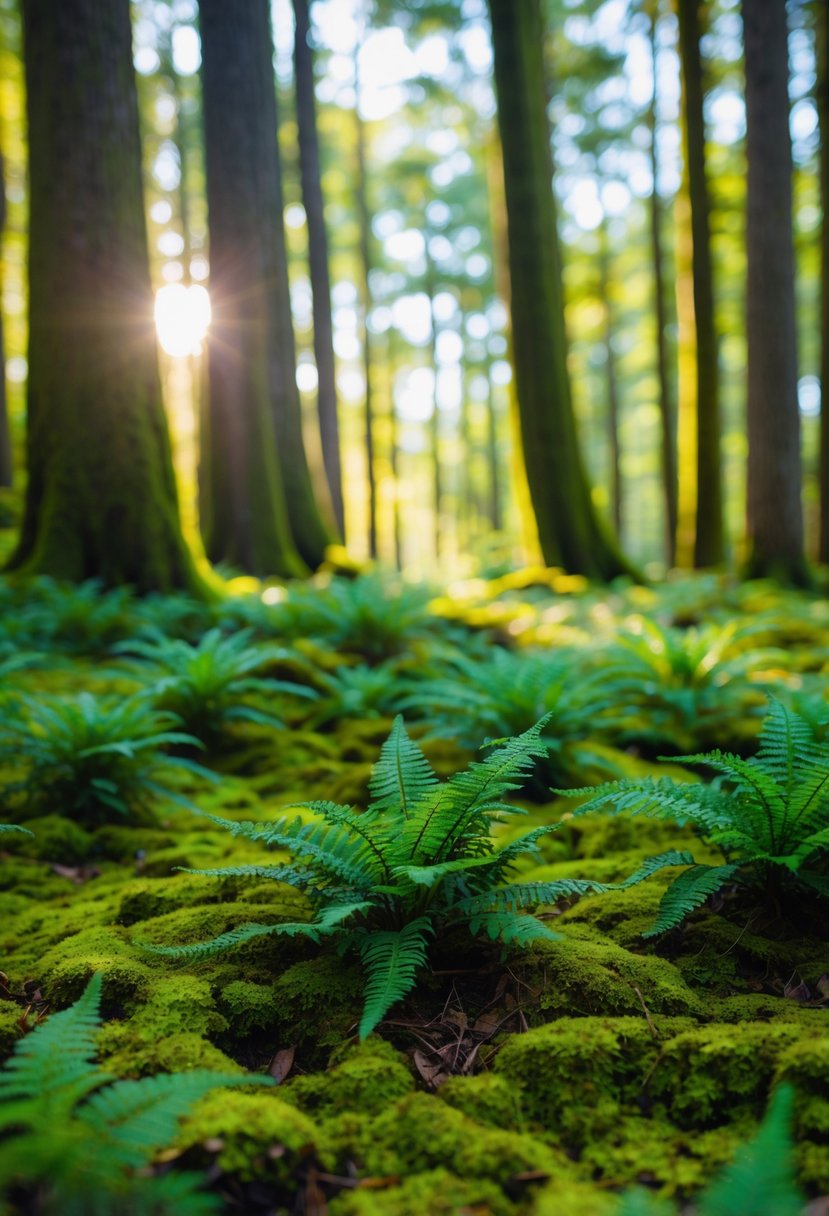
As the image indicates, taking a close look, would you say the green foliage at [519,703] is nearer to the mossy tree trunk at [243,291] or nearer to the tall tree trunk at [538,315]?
the mossy tree trunk at [243,291]

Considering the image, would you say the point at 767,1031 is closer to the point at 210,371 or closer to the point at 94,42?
the point at 94,42

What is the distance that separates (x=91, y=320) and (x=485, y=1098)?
6439mm

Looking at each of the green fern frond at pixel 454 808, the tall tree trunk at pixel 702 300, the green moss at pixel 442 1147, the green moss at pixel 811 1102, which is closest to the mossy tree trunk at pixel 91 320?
the green fern frond at pixel 454 808

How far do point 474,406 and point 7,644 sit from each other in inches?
1189

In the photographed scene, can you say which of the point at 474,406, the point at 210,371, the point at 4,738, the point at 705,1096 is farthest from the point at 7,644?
the point at 474,406

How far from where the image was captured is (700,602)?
7.97 metres

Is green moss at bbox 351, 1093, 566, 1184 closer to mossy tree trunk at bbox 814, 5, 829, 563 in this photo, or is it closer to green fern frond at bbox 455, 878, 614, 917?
green fern frond at bbox 455, 878, 614, 917

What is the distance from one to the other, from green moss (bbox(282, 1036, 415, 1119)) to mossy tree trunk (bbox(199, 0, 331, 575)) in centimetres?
773

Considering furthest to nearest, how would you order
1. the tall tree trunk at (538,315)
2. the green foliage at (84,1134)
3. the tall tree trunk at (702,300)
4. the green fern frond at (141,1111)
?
the tall tree trunk at (702,300) → the tall tree trunk at (538,315) → the green fern frond at (141,1111) → the green foliage at (84,1134)

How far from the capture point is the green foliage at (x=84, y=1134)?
1160mm

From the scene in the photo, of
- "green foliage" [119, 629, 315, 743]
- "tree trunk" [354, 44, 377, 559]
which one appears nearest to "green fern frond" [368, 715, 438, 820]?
"green foliage" [119, 629, 315, 743]

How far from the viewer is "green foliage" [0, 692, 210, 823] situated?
11.2ft

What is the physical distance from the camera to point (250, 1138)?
148cm

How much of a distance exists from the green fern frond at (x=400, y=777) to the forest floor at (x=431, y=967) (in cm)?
38
